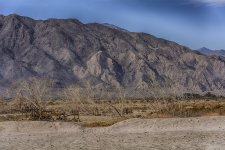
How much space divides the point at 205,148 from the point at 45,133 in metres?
13.8

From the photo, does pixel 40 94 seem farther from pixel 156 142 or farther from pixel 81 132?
pixel 156 142

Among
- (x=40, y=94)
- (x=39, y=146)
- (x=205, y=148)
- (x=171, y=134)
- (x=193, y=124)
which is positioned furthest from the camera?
(x=40, y=94)

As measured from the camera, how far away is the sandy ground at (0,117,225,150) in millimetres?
26984

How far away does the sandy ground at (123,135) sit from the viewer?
88.5 ft

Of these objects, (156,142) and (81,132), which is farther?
(81,132)

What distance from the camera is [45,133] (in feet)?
115

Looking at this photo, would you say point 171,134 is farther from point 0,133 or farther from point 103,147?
point 0,133

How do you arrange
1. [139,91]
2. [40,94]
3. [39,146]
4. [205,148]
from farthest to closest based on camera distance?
[139,91] → [40,94] → [39,146] → [205,148]

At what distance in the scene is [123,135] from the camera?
3209 centimetres

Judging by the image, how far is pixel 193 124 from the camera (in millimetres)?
35062

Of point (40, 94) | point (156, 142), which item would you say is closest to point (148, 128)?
point (156, 142)

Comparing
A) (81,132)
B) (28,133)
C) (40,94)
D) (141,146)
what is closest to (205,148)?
(141,146)

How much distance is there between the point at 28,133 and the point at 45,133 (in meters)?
1.56

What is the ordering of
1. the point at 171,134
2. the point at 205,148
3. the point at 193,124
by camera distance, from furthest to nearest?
the point at 193,124, the point at 171,134, the point at 205,148
